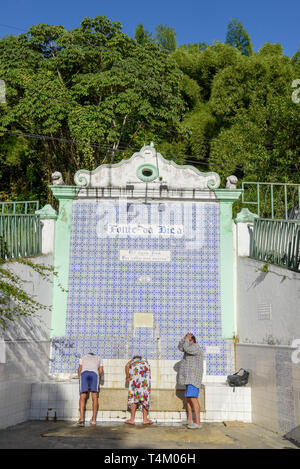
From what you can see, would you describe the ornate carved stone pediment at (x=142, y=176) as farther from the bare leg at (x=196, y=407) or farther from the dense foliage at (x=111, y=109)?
the dense foliage at (x=111, y=109)

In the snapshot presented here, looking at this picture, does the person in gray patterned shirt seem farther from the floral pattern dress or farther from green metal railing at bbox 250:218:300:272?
green metal railing at bbox 250:218:300:272

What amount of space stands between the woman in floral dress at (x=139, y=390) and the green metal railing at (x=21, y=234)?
2.94 metres

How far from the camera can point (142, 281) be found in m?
8.53

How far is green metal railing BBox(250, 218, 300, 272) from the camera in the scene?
21.5 ft

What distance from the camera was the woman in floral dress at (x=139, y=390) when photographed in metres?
7.18

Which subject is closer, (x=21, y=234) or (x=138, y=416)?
(x=138, y=416)

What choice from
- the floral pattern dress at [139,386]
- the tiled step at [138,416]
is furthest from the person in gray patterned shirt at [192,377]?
the floral pattern dress at [139,386]

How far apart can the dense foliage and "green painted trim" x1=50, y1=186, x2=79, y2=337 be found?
Answer: 23.1 ft

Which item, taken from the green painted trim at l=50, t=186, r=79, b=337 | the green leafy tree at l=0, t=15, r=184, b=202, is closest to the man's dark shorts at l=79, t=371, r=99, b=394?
the green painted trim at l=50, t=186, r=79, b=337

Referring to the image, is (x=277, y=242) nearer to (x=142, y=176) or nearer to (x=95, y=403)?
(x=142, y=176)

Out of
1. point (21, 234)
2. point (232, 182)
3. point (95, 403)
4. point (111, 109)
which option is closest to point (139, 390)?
point (95, 403)

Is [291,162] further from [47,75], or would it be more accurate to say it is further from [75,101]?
[47,75]

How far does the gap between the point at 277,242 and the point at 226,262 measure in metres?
1.37
